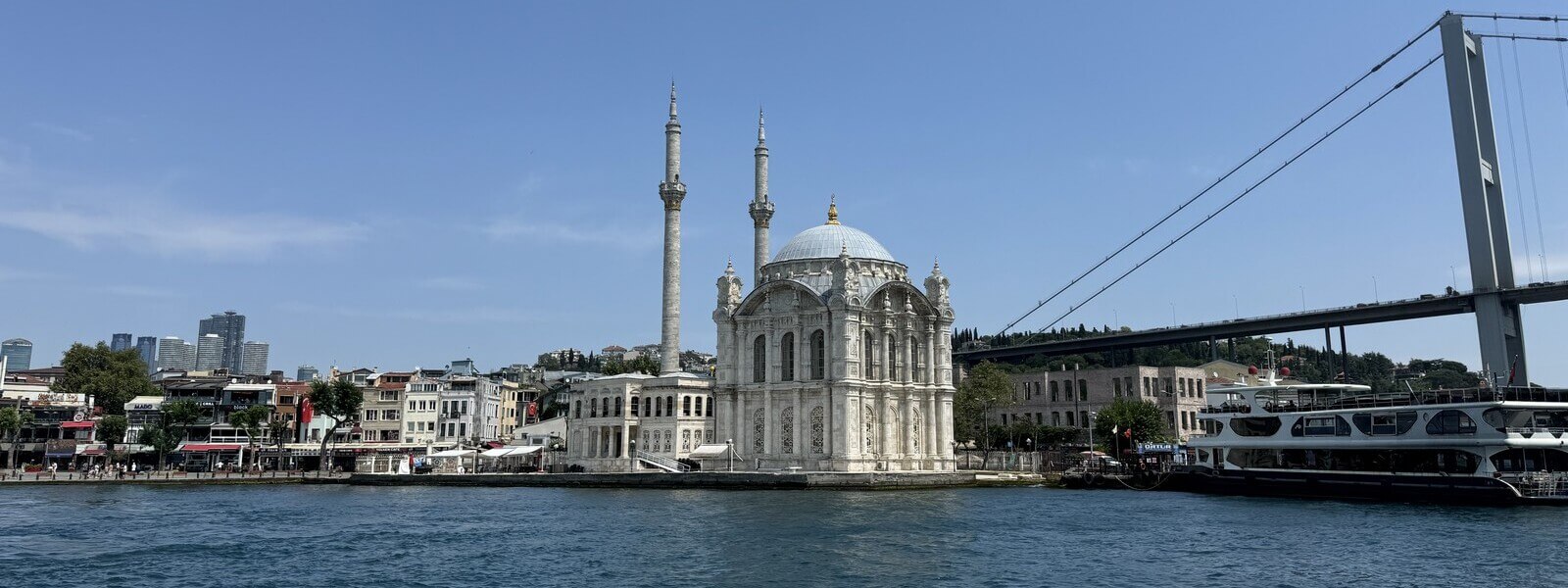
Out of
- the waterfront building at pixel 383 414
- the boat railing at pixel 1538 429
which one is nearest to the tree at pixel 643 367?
the waterfront building at pixel 383 414

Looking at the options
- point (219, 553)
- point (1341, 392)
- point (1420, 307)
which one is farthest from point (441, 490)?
point (1420, 307)

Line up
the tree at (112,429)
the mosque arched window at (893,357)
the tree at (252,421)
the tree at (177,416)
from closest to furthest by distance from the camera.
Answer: the mosque arched window at (893,357)
the tree at (112,429)
the tree at (177,416)
the tree at (252,421)

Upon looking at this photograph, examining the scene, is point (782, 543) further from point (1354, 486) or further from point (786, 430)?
point (786, 430)

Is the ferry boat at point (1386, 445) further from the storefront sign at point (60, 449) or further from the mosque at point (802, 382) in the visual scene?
the storefront sign at point (60, 449)

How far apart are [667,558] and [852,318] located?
31775mm

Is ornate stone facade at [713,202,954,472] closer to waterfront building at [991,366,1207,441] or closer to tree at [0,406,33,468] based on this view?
waterfront building at [991,366,1207,441]

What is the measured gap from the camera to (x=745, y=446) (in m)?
61.2

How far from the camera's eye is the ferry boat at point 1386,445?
3881 cm

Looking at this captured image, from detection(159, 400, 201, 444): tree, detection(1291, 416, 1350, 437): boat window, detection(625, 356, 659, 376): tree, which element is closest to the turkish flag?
detection(159, 400, 201, 444): tree

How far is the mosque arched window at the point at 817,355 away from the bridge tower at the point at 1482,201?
113 feet

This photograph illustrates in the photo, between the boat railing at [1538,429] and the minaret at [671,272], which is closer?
the boat railing at [1538,429]

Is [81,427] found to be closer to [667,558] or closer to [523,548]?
[523,548]

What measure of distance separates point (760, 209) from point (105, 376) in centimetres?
4865

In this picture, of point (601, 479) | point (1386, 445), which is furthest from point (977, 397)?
point (1386, 445)
